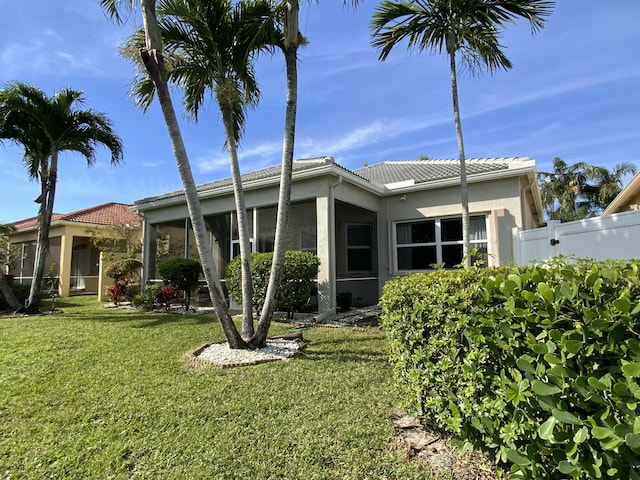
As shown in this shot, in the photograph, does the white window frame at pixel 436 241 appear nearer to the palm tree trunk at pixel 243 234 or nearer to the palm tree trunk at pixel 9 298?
the palm tree trunk at pixel 243 234

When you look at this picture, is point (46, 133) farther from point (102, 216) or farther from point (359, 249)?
point (359, 249)


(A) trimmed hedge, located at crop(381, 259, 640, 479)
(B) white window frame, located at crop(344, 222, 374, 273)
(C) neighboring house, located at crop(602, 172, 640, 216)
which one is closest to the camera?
(A) trimmed hedge, located at crop(381, 259, 640, 479)

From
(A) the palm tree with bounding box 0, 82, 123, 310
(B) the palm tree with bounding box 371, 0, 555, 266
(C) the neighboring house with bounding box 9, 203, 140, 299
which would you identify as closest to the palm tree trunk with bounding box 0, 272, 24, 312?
(A) the palm tree with bounding box 0, 82, 123, 310

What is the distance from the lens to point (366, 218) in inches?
489

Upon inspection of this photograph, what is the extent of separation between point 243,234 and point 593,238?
5.55m

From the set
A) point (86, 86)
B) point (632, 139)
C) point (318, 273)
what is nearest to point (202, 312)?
point (318, 273)

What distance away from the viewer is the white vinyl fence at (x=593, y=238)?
14.2 ft

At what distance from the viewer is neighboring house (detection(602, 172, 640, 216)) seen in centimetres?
961

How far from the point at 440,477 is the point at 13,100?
14.2 meters

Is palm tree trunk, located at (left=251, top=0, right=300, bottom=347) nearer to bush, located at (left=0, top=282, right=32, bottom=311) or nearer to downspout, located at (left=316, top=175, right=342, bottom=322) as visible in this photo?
downspout, located at (left=316, top=175, right=342, bottom=322)

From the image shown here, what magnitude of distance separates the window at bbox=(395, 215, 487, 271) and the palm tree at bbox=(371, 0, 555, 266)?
2.22 m

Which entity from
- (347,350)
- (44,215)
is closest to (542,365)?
(347,350)

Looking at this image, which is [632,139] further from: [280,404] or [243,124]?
[280,404]

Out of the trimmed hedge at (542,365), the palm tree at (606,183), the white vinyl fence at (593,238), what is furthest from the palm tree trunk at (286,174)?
the palm tree at (606,183)
